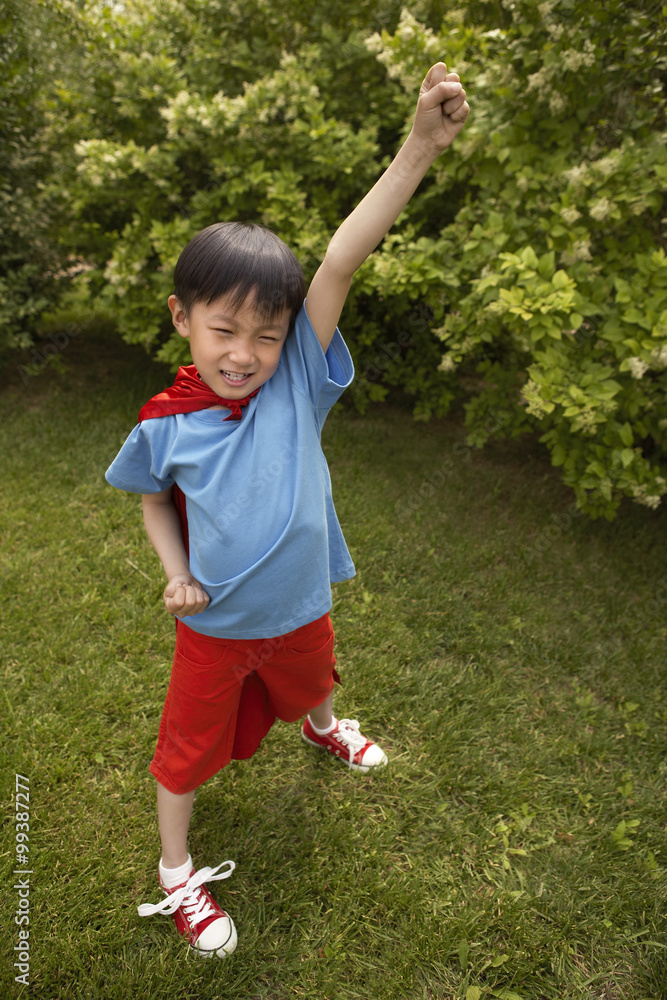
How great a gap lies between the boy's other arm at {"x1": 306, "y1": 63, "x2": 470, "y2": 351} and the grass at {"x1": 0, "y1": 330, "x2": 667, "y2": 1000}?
4.70 ft

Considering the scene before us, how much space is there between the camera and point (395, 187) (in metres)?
1.27

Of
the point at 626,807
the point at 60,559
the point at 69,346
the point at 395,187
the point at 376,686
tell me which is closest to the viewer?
the point at 395,187

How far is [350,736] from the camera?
2.11 meters

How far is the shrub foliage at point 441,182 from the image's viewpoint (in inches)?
105

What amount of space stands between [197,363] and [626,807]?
189 cm

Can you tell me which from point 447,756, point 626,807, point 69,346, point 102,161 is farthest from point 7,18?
point 626,807

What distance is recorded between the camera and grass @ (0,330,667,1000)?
1.64 meters

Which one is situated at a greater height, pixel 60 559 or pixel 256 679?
pixel 256 679

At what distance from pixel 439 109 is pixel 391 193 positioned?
0.53ft

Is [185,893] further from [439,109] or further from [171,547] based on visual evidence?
[439,109]

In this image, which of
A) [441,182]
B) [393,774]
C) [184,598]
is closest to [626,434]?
[441,182]

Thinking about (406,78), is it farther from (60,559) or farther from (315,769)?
(315,769)

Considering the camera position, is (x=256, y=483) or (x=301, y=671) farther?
(x=301, y=671)

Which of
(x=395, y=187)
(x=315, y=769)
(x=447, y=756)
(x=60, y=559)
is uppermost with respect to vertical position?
(x=395, y=187)
